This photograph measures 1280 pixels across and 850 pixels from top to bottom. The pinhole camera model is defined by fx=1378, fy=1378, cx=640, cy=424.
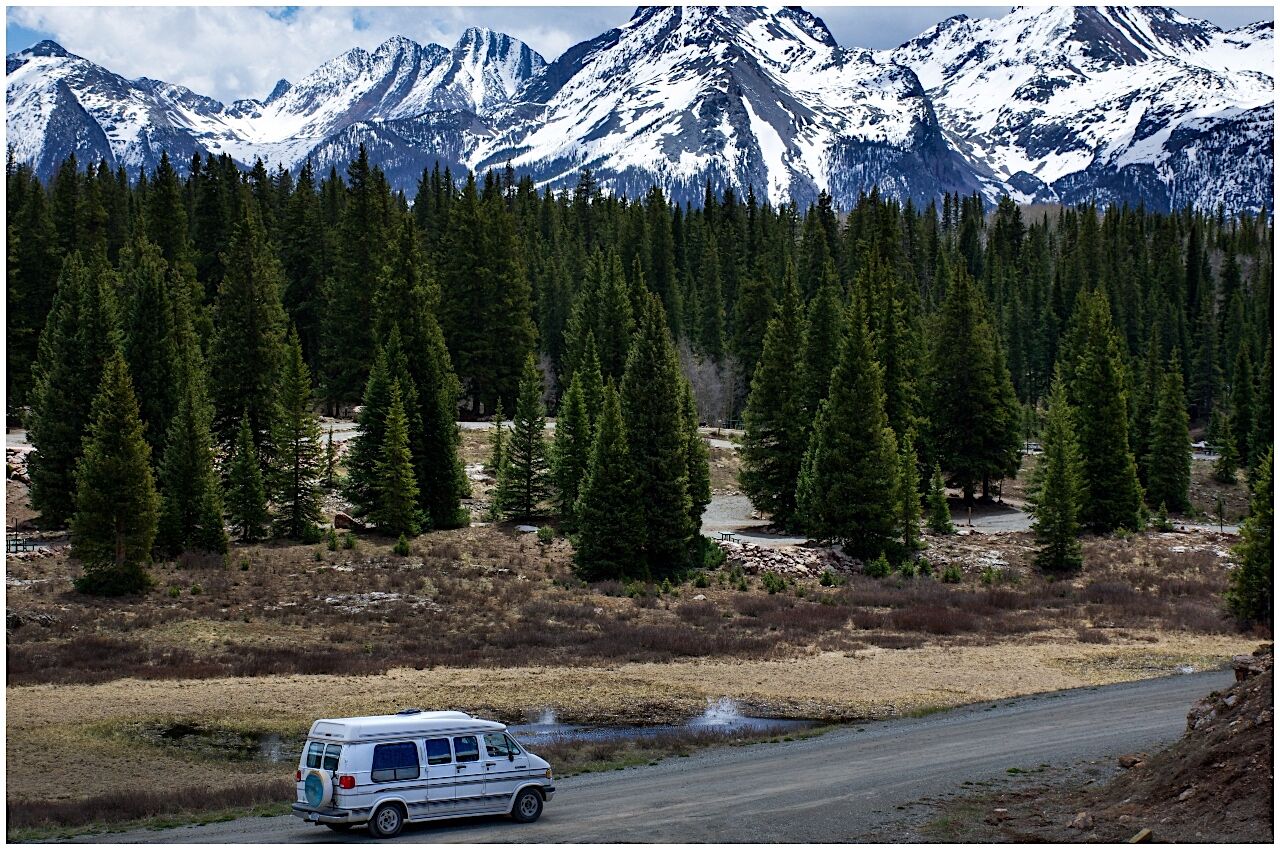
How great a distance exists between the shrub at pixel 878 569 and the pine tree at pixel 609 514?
36.0 ft

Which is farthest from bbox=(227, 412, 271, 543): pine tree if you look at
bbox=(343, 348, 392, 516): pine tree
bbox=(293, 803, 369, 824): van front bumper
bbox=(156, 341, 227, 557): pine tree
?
bbox=(293, 803, 369, 824): van front bumper

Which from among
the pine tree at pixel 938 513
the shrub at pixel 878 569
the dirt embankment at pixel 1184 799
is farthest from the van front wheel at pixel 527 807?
the pine tree at pixel 938 513

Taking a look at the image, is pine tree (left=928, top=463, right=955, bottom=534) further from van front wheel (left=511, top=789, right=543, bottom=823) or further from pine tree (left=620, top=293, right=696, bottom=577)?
van front wheel (left=511, top=789, right=543, bottom=823)

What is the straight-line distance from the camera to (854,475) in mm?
67375

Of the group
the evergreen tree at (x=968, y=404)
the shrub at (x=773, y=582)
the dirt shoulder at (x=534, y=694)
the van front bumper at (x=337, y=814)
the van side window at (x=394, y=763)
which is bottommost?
the dirt shoulder at (x=534, y=694)

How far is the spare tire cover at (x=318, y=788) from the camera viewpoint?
22.0 m

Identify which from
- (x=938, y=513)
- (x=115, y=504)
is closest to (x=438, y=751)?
(x=115, y=504)

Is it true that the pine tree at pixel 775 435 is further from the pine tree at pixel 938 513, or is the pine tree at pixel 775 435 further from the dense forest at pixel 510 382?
the pine tree at pixel 938 513

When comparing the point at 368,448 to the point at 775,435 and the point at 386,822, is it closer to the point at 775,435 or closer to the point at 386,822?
the point at 775,435

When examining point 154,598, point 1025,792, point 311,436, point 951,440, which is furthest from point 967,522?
point 1025,792

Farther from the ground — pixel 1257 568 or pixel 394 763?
pixel 1257 568

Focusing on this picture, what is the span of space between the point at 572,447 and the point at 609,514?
938 centimetres

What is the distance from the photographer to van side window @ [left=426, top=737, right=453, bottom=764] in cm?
2266

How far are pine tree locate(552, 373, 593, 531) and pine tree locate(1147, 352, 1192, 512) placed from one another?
136 feet
